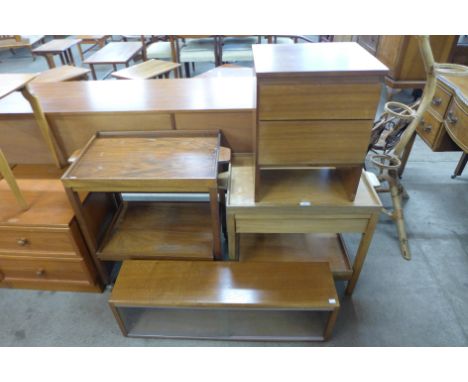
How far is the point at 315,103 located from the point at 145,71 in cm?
231

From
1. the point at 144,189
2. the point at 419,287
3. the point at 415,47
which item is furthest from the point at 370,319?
the point at 415,47

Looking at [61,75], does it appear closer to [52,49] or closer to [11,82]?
[52,49]

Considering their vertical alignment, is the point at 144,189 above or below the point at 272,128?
below

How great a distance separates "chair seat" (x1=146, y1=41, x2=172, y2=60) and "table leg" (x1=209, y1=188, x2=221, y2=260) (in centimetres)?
315

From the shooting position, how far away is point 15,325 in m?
1.49

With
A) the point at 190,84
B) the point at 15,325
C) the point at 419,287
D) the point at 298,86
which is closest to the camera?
the point at 298,86

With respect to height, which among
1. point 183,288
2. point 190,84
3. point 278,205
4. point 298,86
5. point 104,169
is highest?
point 298,86

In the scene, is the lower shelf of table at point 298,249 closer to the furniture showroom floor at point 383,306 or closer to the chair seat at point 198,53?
the furniture showroom floor at point 383,306

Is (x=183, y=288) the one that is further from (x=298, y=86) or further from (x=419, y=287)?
(x=419, y=287)

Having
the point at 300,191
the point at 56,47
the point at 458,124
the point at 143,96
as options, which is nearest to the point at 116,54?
the point at 56,47

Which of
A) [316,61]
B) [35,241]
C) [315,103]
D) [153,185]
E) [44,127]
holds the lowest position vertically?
[35,241]

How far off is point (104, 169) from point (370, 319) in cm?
142

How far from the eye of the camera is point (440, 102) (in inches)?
72.2

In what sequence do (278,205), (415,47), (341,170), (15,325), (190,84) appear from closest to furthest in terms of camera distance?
(278,205) → (341,170) → (15,325) → (190,84) → (415,47)
